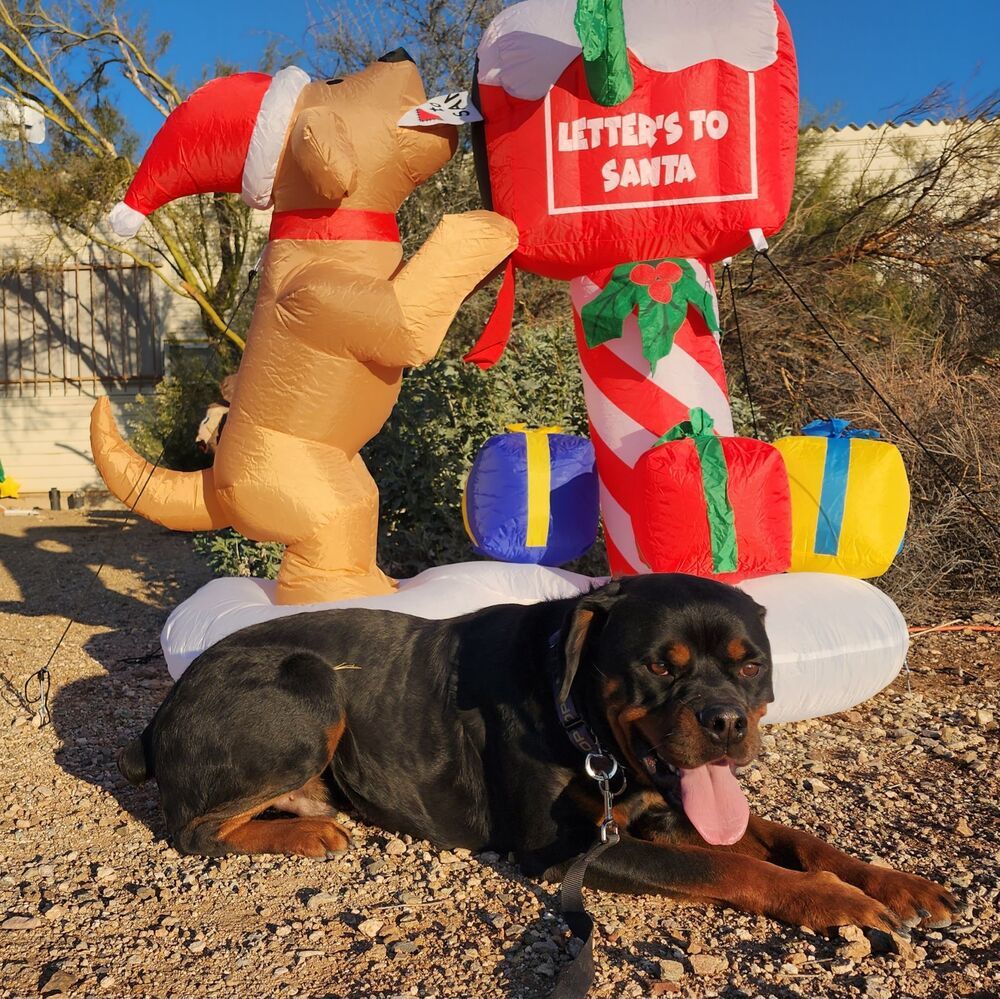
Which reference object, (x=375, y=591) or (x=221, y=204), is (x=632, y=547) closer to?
(x=375, y=591)

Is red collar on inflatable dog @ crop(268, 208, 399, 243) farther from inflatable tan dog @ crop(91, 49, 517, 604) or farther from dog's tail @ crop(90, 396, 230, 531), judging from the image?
dog's tail @ crop(90, 396, 230, 531)

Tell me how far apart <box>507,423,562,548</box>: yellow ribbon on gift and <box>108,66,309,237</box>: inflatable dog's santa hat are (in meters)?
1.77

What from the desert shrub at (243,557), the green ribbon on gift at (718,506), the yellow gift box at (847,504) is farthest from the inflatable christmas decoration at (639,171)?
the desert shrub at (243,557)

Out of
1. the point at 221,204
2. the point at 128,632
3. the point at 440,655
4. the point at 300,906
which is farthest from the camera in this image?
the point at 221,204

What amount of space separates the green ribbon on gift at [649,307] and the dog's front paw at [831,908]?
8.32 feet

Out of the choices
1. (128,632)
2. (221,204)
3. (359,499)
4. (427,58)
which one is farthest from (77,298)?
(359,499)

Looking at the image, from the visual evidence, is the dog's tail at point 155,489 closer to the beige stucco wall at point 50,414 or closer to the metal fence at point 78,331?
the beige stucco wall at point 50,414

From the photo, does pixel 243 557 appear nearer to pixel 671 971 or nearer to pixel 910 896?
pixel 671 971

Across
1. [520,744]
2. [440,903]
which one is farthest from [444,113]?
[440,903]

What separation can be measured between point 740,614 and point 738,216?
2.30 meters

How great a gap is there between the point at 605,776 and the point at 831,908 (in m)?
0.68

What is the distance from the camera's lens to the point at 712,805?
9.21 ft

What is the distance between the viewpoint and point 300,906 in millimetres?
2938

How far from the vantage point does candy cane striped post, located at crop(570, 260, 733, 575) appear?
4.61m
